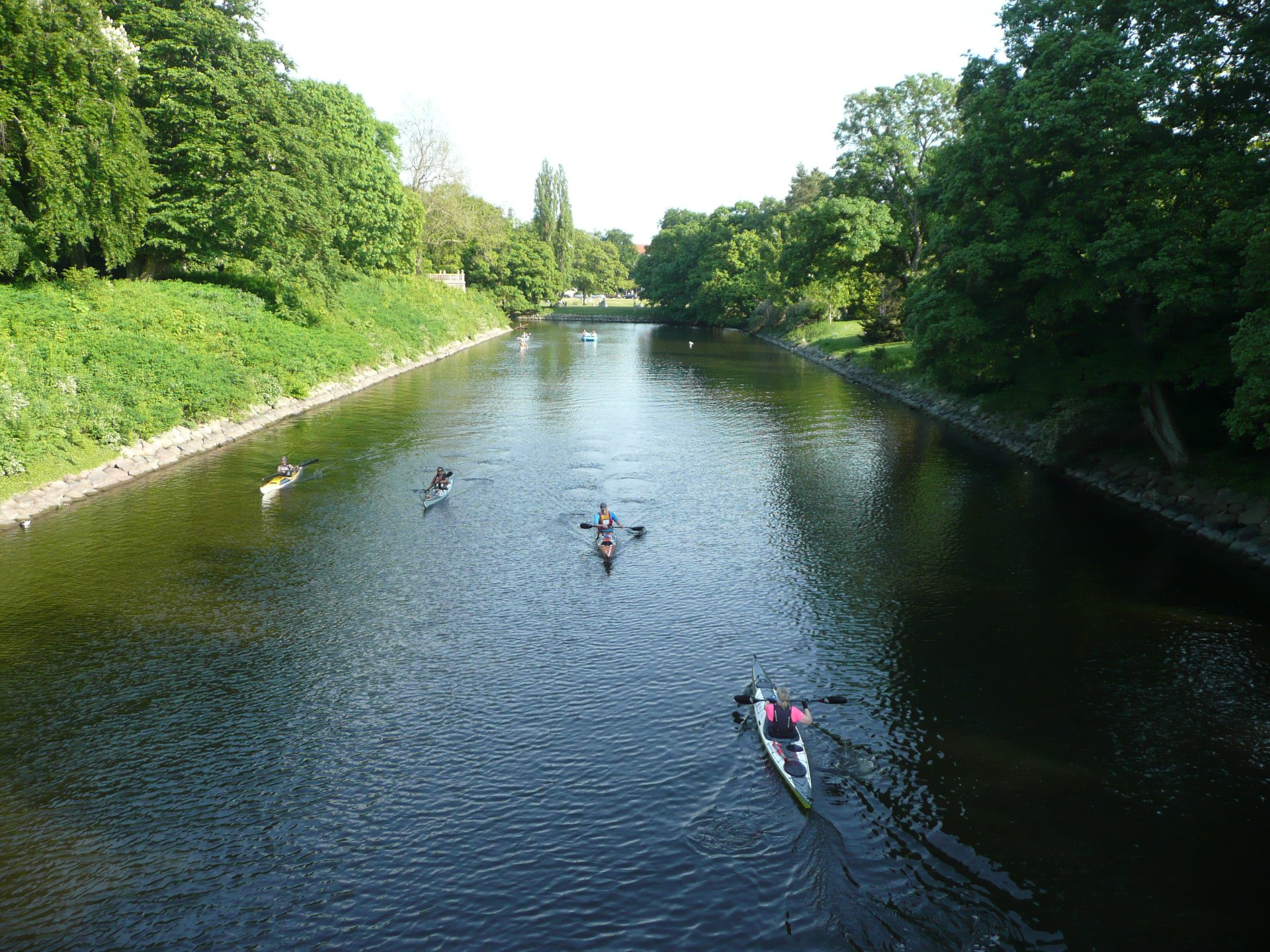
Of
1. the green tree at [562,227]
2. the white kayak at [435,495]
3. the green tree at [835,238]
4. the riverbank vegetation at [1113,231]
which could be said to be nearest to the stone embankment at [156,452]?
the white kayak at [435,495]

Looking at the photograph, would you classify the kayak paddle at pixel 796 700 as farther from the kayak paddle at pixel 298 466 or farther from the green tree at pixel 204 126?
the green tree at pixel 204 126

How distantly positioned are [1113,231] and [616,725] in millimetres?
28812

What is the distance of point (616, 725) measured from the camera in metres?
19.4

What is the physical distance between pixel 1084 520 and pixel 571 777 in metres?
27.5

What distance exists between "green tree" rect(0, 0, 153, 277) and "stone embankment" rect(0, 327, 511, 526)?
11.6m

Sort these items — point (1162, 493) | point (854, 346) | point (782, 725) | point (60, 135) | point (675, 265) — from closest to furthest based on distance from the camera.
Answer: point (782, 725) < point (1162, 493) < point (60, 135) < point (854, 346) < point (675, 265)

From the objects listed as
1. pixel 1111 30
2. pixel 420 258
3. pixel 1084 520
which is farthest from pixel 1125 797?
pixel 420 258

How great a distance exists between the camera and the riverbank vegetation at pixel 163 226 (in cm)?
3997

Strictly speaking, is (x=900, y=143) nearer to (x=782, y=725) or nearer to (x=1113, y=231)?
(x=1113, y=231)

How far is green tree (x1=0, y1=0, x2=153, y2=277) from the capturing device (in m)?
40.4

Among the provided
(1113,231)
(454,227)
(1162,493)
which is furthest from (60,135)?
(454,227)

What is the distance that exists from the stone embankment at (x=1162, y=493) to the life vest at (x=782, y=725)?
22.1 meters

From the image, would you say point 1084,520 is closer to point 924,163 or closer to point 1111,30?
point 1111,30

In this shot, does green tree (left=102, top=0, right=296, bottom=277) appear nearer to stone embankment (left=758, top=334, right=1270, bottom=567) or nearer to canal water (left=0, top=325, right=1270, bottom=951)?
canal water (left=0, top=325, right=1270, bottom=951)
